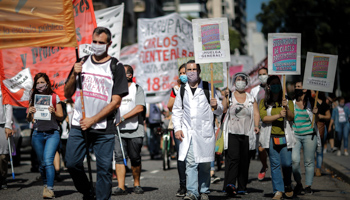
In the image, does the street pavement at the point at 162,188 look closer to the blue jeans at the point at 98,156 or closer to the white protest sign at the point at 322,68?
the white protest sign at the point at 322,68

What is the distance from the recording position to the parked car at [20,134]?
1510cm

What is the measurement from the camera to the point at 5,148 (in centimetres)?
988

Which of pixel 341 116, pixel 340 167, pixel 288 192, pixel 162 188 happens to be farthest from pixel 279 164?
pixel 341 116

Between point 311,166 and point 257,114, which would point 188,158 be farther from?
point 311,166

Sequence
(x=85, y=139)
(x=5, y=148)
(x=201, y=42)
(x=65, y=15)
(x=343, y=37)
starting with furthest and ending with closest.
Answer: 1. (x=343, y=37)
2. (x=5, y=148)
3. (x=201, y=42)
4. (x=65, y=15)
5. (x=85, y=139)

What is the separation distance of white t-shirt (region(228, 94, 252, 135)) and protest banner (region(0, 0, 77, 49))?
2896 mm

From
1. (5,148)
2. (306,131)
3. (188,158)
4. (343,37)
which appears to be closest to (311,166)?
(306,131)

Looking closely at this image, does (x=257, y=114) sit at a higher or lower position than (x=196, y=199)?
higher

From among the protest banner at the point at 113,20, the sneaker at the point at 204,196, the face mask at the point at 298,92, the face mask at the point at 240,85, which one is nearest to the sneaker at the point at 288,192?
the sneaker at the point at 204,196

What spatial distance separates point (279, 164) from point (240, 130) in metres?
0.78

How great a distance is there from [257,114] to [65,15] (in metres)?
3.33

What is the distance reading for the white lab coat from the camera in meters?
7.58

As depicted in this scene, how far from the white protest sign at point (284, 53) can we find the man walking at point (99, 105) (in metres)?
3.64

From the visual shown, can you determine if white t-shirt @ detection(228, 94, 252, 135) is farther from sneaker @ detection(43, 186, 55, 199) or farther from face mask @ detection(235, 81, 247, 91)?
sneaker @ detection(43, 186, 55, 199)
